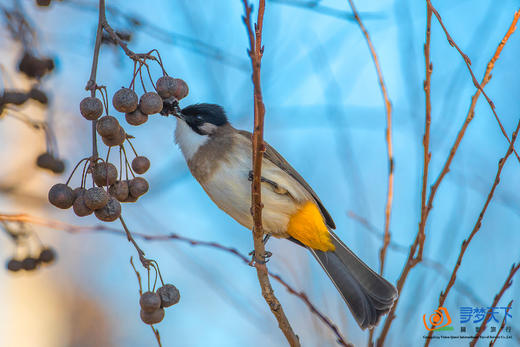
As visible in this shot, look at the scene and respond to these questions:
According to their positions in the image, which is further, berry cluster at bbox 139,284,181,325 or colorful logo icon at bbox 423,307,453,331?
colorful logo icon at bbox 423,307,453,331

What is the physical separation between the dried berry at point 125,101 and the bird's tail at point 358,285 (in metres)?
1.94

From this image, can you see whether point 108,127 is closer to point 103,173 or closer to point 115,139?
point 115,139

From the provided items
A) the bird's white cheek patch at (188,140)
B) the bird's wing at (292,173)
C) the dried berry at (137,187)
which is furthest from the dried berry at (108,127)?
the bird's wing at (292,173)

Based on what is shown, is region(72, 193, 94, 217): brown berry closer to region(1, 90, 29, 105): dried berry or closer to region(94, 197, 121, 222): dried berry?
region(94, 197, 121, 222): dried berry

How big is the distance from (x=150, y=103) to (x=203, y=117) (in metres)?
1.67

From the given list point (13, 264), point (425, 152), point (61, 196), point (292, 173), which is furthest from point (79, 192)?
point (292, 173)

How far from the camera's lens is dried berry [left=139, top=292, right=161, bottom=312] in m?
2.00

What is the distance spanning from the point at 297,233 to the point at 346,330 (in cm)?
73

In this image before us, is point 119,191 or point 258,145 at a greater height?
point 258,145

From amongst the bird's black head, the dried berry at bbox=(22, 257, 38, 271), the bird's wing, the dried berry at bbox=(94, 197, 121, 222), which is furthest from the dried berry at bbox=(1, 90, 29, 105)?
the bird's wing

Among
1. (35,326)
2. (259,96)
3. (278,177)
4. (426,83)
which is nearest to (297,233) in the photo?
(278,177)

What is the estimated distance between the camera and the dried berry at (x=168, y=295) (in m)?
2.06

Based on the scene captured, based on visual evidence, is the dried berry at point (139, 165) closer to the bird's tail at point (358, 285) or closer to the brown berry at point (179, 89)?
the brown berry at point (179, 89)

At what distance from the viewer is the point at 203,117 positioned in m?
3.67
